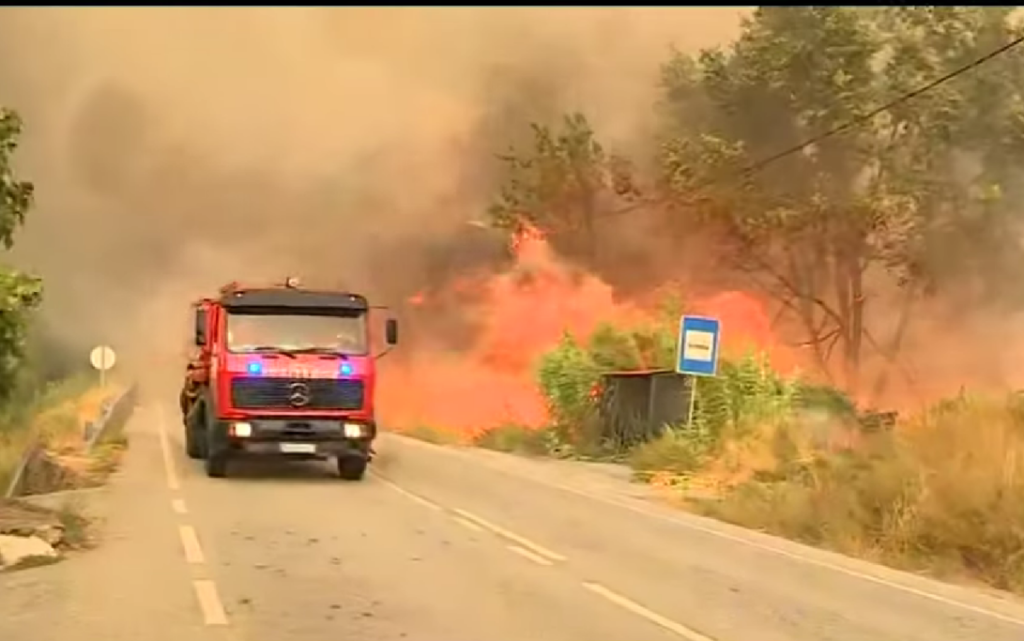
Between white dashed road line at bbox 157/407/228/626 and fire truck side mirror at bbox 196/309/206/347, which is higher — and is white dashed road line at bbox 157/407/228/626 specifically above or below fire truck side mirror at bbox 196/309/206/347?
below

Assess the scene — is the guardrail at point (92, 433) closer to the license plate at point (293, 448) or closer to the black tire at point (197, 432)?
the black tire at point (197, 432)

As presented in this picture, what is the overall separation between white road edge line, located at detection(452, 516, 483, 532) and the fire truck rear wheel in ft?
13.5

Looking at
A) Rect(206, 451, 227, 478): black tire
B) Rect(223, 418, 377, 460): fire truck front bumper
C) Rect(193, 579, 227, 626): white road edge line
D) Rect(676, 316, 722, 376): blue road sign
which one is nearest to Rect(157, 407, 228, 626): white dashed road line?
Rect(193, 579, 227, 626): white road edge line

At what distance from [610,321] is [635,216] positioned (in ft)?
27.5

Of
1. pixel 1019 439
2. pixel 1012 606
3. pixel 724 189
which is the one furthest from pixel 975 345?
pixel 1012 606

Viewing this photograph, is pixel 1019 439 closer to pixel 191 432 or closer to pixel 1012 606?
pixel 1012 606

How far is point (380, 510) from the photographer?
1408 cm

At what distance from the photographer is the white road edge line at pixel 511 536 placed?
36.2ft

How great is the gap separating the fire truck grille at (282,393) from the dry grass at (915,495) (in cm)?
484

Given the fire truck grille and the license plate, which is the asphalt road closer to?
the license plate

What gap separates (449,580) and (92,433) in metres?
16.2

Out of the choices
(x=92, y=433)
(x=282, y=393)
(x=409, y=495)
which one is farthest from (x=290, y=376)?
(x=92, y=433)

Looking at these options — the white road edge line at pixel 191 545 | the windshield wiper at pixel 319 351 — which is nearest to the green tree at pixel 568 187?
the windshield wiper at pixel 319 351

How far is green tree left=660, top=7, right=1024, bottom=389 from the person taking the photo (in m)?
31.7
